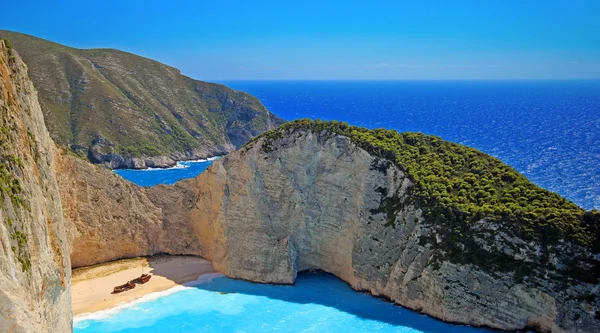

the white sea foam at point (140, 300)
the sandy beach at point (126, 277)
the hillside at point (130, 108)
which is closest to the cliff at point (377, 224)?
the sandy beach at point (126, 277)

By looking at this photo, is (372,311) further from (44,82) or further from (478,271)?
(44,82)

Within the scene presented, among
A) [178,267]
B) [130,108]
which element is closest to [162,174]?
[130,108]

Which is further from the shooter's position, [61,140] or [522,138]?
[522,138]

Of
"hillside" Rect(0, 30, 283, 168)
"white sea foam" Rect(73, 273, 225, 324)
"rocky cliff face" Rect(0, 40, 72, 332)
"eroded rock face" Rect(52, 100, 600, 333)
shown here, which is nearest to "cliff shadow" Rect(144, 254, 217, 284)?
"white sea foam" Rect(73, 273, 225, 324)

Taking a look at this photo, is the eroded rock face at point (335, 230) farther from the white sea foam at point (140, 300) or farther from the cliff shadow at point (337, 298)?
the white sea foam at point (140, 300)

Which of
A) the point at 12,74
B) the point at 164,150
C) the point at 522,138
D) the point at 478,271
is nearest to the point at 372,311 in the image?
the point at 478,271

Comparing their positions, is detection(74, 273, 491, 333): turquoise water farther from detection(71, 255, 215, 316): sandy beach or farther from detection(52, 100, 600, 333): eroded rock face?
detection(71, 255, 215, 316): sandy beach
